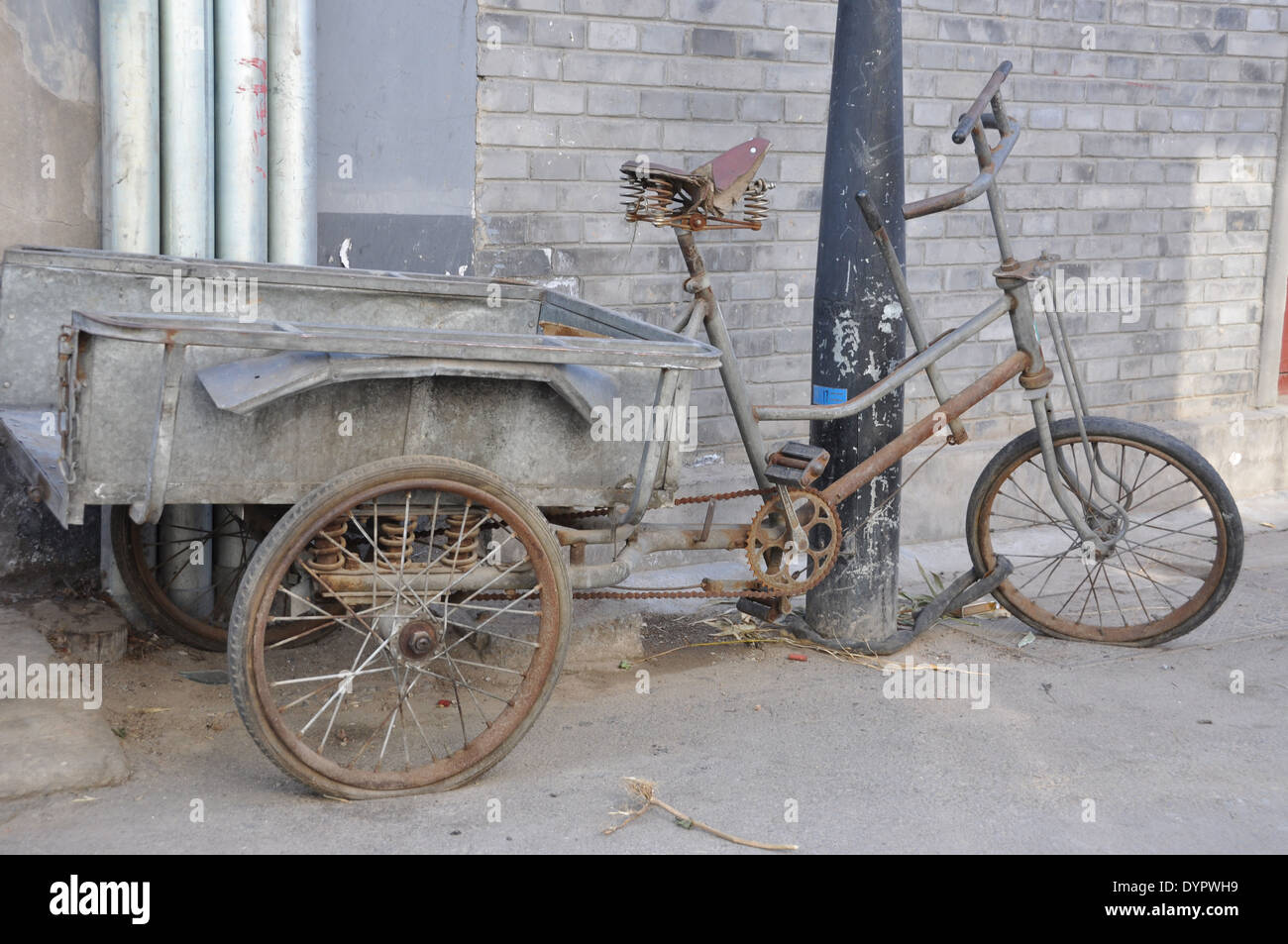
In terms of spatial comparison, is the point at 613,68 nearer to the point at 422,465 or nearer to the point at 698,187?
the point at 698,187

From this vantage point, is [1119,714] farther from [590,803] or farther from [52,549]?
[52,549]

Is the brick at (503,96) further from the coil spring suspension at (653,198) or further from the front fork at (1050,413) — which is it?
the front fork at (1050,413)

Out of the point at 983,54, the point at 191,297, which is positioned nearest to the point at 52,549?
the point at 191,297

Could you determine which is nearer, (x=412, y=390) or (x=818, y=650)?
(x=412, y=390)

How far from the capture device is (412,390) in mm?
3441

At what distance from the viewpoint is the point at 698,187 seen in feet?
13.8

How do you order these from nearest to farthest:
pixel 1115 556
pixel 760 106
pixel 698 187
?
pixel 698 187 → pixel 1115 556 → pixel 760 106

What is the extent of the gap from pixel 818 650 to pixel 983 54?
10.9 feet

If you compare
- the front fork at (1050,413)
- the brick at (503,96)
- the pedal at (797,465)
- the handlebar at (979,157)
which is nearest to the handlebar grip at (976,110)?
the handlebar at (979,157)

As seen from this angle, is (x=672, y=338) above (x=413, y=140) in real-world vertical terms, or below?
below

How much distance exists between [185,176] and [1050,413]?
3.12 m

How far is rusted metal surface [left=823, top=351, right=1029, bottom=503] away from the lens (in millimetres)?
4574

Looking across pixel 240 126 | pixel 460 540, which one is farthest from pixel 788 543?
Answer: pixel 240 126

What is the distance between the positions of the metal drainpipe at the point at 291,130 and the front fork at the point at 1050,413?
8.13 feet
